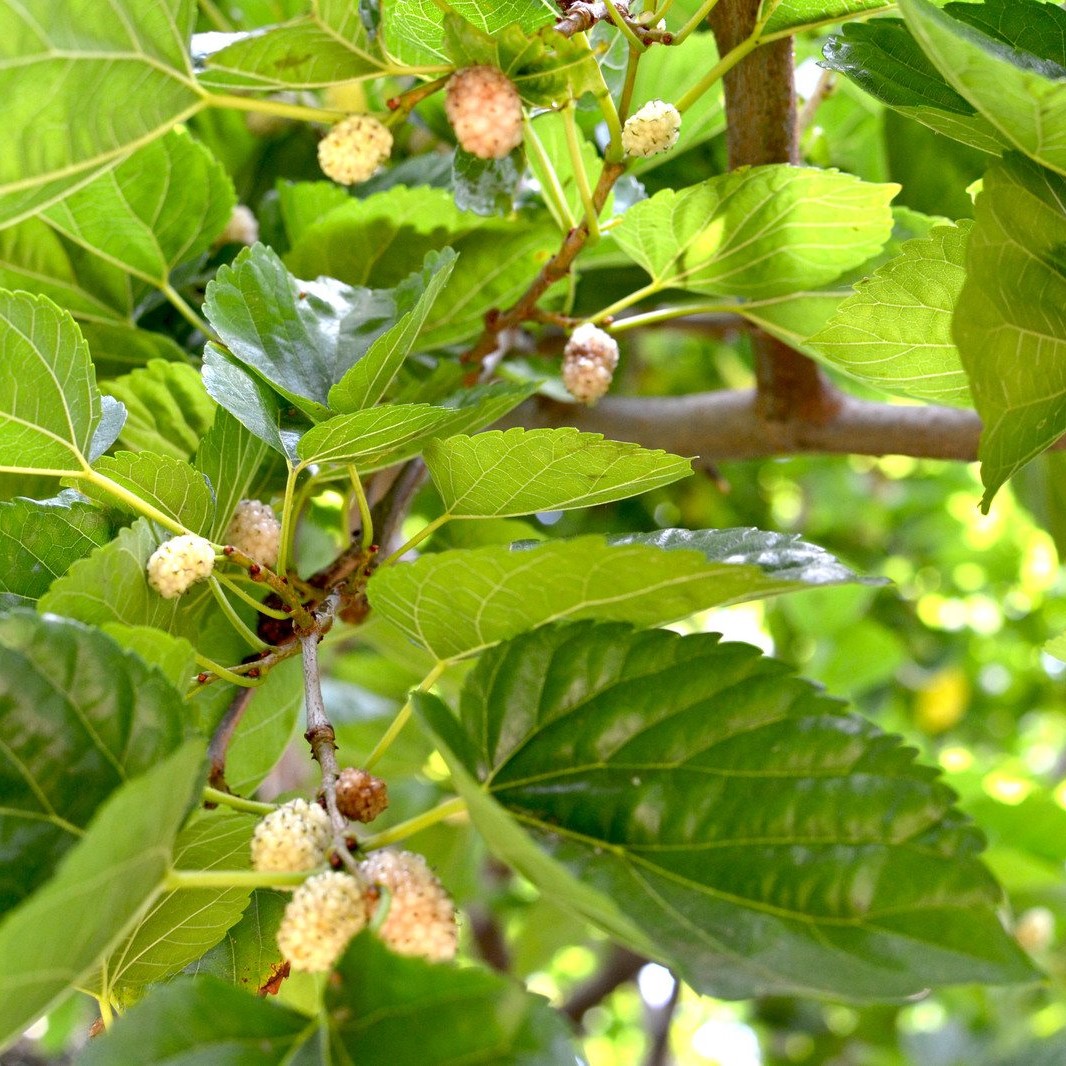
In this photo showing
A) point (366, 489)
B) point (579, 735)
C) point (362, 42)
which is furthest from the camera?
point (366, 489)

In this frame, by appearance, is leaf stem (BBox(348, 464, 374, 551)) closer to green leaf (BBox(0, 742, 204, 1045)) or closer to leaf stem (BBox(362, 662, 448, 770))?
leaf stem (BBox(362, 662, 448, 770))

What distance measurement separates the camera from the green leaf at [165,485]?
1.73 feet

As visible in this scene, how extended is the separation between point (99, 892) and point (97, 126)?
14.0 inches

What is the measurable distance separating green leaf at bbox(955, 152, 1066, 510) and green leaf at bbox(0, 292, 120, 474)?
15.3 inches

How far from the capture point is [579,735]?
46 centimetres

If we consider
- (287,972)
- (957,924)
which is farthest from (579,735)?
(287,972)

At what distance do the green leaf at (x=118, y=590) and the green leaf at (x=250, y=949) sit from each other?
0.16 m

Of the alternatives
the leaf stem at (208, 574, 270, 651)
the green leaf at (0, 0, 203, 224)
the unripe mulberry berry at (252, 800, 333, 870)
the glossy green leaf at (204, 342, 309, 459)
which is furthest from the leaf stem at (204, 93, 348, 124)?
the unripe mulberry berry at (252, 800, 333, 870)

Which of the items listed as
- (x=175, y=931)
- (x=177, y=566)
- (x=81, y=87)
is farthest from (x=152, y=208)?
(x=175, y=931)

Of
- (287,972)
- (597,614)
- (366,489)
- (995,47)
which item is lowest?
(287,972)

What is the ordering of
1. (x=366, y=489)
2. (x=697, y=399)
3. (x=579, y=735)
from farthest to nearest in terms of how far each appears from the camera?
1. (x=697, y=399)
2. (x=366, y=489)
3. (x=579, y=735)

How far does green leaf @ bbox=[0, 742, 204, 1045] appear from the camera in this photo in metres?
0.33

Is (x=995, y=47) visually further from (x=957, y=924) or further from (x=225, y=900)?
(x=225, y=900)

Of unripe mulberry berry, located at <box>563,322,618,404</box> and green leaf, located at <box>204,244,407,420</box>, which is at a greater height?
green leaf, located at <box>204,244,407,420</box>
